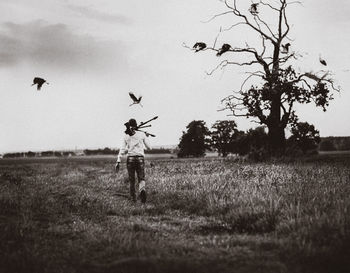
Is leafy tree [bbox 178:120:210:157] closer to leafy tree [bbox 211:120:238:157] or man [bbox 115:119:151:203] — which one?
leafy tree [bbox 211:120:238:157]

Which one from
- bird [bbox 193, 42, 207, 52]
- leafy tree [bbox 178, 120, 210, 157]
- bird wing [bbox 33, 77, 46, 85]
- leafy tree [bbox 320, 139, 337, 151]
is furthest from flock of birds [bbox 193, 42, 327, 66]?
leafy tree [bbox 320, 139, 337, 151]

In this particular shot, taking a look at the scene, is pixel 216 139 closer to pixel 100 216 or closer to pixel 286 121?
pixel 286 121

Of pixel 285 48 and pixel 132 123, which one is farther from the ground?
pixel 285 48

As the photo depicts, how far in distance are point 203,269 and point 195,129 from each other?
90.3 metres

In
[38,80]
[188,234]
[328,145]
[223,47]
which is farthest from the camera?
[328,145]

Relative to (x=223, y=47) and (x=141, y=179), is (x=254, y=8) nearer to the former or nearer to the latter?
(x=223, y=47)

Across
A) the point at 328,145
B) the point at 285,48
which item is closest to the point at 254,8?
the point at 285,48

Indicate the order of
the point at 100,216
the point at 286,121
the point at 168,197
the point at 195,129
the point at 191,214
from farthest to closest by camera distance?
the point at 195,129
the point at 286,121
the point at 168,197
the point at 191,214
the point at 100,216

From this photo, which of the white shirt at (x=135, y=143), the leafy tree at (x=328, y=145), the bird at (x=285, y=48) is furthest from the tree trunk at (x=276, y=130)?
the leafy tree at (x=328, y=145)

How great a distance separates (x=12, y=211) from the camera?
9.00 meters

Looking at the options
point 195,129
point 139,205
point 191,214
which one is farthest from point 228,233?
point 195,129

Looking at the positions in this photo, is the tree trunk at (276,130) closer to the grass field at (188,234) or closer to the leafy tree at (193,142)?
the grass field at (188,234)

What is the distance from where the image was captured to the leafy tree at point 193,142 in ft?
307

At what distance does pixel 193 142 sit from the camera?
93938 millimetres
